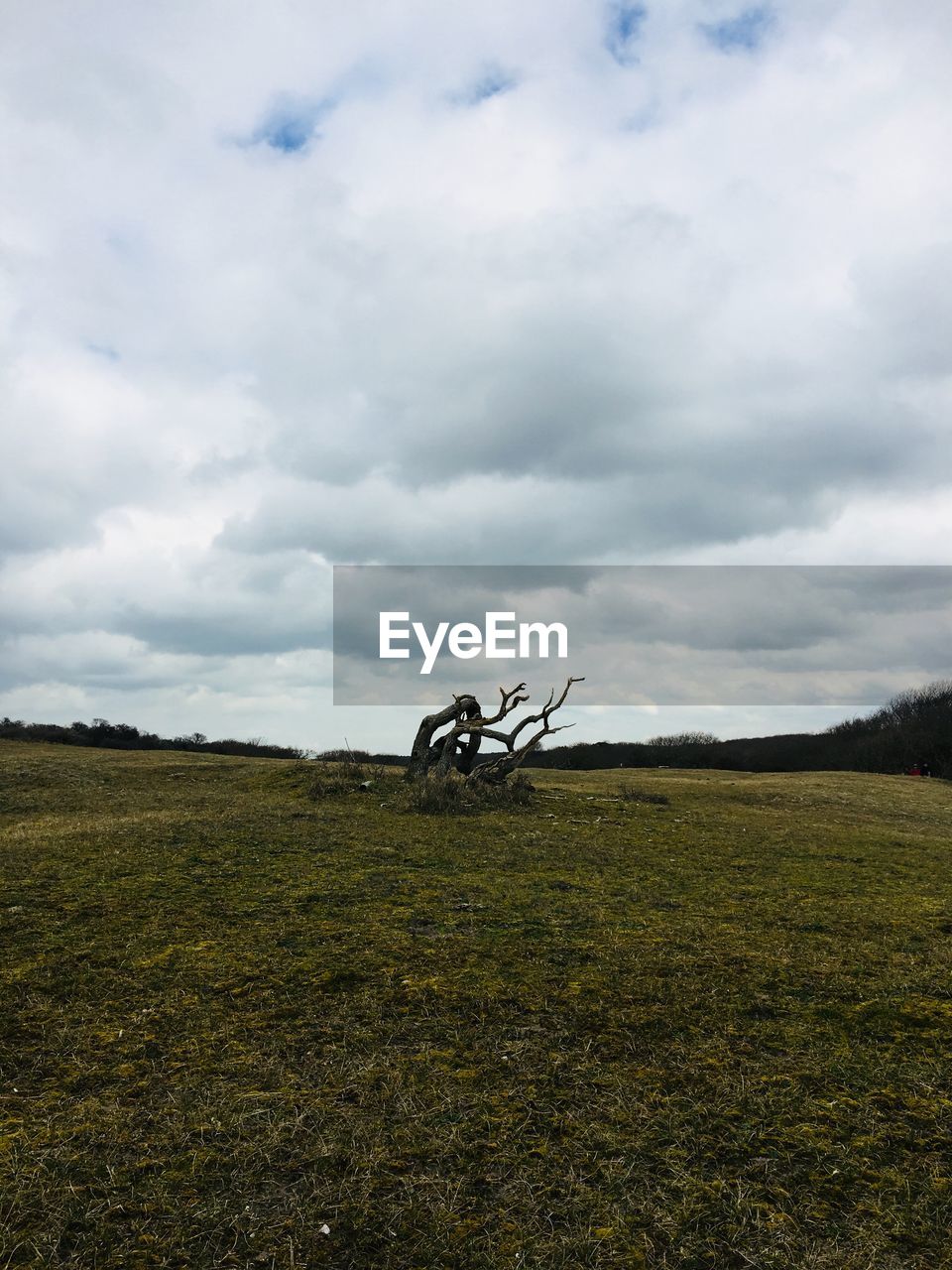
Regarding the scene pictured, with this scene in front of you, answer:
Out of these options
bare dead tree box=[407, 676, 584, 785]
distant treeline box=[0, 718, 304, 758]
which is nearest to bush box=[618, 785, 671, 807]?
bare dead tree box=[407, 676, 584, 785]

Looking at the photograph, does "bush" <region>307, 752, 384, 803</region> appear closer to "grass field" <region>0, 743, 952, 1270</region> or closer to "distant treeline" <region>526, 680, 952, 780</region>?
"grass field" <region>0, 743, 952, 1270</region>

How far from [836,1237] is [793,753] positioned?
248 ft

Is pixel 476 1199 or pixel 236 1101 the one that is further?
pixel 236 1101

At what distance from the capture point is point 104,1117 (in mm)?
3387

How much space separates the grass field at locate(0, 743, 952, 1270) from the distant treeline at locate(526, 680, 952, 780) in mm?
41247

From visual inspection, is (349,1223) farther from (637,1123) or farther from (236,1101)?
(637,1123)

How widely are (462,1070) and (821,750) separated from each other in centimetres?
7434

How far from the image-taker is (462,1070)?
3.84 metres

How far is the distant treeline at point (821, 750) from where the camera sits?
55.4 meters

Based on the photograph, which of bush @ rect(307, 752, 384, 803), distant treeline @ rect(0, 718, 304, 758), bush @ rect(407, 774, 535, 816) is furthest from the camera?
distant treeline @ rect(0, 718, 304, 758)

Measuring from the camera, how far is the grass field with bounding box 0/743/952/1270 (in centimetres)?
281

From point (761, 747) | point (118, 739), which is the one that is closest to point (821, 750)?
point (761, 747)

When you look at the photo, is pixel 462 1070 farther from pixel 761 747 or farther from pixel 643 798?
pixel 761 747

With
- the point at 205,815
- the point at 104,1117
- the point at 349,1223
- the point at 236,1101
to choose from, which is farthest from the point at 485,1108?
the point at 205,815
